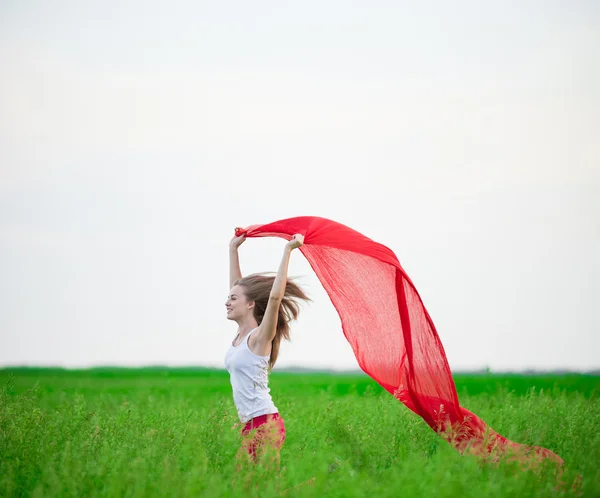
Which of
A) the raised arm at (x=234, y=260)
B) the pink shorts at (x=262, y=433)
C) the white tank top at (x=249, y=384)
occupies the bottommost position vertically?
the pink shorts at (x=262, y=433)

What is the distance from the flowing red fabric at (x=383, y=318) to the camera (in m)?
6.65

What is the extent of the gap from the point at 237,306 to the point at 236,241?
3.07 feet

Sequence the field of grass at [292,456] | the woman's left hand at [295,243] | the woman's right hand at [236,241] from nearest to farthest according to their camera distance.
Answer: the field of grass at [292,456] < the woman's left hand at [295,243] < the woman's right hand at [236,241]

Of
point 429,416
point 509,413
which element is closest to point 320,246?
point 429,416

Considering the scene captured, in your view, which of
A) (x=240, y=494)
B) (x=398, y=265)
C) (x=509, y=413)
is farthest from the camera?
(x=509, y=413)

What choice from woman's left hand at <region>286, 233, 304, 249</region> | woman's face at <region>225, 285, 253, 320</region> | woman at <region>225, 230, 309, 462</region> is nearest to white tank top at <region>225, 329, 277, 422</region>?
woman at <region>225, 230, 309, 462</region>

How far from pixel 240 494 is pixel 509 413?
14.8 ft

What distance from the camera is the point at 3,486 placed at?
5062 millimetres

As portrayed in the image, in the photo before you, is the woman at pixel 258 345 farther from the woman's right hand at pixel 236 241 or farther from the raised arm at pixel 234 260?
the woman's right hand at pixel 236 241

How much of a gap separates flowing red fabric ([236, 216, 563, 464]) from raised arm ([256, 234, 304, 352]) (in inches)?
37.7

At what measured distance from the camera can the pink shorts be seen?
5.12 m

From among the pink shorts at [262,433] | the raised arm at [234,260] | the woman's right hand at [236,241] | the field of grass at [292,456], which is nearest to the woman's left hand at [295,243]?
the raised arm at [234,260]

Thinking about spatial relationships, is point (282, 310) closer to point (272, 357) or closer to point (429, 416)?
point (272, 357)

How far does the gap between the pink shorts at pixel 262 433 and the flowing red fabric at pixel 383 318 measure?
4.66 ft
